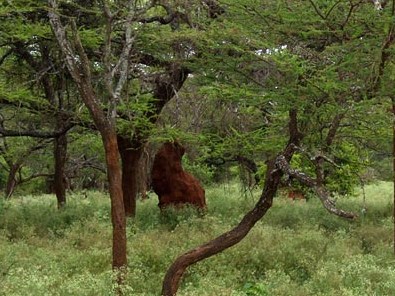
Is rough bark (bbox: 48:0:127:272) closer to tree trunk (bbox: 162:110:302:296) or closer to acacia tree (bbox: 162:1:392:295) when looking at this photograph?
tree trunk (bbox: 162:110:302:296)

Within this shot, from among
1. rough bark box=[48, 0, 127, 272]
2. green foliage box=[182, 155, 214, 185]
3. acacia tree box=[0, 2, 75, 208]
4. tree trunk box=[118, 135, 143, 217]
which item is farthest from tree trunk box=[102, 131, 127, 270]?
green foliage box=[182, 155, 214, 185]

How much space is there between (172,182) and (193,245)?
4.82 meters

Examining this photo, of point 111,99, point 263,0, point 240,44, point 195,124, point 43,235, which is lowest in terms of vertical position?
point 43,235

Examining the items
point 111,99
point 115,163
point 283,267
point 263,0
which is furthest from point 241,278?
point 263,0

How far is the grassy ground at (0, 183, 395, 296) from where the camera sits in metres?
8.41

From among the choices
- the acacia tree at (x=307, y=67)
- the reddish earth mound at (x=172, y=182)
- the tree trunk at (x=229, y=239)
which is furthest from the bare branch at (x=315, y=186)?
the reddish earth mound at (x=172, y=182)

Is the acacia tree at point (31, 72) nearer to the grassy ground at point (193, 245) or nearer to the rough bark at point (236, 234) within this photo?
the grassy ground at point (193, 245)

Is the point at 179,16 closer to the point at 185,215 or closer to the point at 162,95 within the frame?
the point at 162,95

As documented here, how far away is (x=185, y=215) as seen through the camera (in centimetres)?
1473

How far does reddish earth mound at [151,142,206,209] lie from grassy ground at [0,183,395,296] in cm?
50

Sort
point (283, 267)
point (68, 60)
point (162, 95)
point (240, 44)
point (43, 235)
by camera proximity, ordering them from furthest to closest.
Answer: point (162, 95)
point (43, 235)
point (283, 267)
point (240, 44)
point (68, 60)

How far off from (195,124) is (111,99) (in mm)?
6388

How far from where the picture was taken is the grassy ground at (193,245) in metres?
8.41

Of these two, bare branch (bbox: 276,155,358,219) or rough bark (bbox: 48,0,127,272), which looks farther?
rough bark (bbox: 48,0,127,272)
